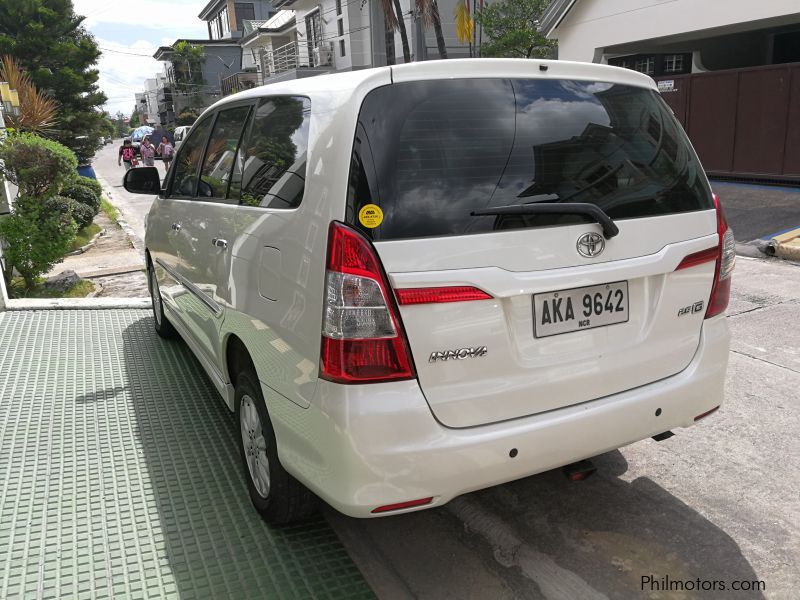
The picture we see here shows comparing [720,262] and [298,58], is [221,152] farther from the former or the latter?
[298,58]

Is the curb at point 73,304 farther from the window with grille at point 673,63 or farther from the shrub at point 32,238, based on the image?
the window with grille at point 673,63

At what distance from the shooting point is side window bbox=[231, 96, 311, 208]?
256 cm

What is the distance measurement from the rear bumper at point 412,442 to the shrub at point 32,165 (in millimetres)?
6783

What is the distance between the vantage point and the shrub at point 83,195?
42.7ft

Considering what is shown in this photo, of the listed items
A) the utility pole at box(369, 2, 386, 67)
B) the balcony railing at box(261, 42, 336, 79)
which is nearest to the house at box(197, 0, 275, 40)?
the balcony railing at box(261, 42, 336, 79)

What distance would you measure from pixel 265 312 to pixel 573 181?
49.4 inches

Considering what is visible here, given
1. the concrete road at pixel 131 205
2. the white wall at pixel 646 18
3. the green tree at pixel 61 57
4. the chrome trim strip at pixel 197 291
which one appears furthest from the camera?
the green tree at pixel 61 57

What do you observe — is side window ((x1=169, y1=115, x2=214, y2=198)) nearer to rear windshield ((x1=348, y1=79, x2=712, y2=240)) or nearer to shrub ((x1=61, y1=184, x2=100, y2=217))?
rear windshield ((x1=348, y1=79, x2=712, y2=240))

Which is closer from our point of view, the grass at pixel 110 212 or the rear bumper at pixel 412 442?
the rear bumper at pixel 412 442

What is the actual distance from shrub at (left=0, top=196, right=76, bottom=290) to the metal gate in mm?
11193

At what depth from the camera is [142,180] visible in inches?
186

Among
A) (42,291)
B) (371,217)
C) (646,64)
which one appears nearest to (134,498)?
(371,217)

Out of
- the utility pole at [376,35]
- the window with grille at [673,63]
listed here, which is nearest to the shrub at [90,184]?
the window with grille at [673,63]

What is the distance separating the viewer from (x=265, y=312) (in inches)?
104
